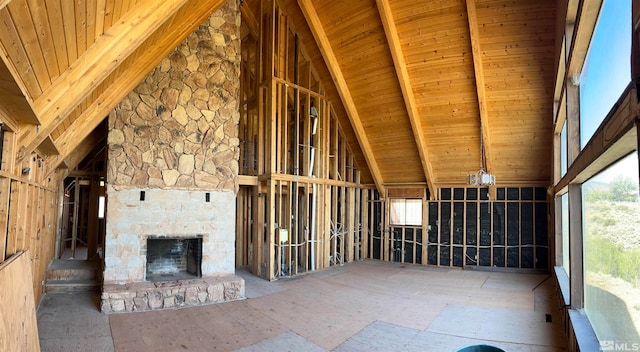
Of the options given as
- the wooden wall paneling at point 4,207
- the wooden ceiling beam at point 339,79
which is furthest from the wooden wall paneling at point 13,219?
the wooden ceiling beam at point 339,79

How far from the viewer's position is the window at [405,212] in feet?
34.0

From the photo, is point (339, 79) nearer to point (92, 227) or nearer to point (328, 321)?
point (328, 321)

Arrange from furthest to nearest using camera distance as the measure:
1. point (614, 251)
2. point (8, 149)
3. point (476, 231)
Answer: point (476, 231)
point (8, 149)
point (614, 251)

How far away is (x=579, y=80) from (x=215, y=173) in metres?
5.80

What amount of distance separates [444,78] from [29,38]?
22.6ft

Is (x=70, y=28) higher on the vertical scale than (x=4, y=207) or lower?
higher

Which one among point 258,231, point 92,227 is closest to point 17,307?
point 258,231

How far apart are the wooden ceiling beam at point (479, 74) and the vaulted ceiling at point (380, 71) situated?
2cm

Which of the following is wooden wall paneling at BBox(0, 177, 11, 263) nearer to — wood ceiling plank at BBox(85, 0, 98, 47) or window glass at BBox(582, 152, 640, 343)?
wood ceiling plank at BBox(85, 0, 98, 47)

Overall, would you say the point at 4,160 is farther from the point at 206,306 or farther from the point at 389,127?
the point at 389,127

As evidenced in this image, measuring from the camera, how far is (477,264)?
31.2 feet

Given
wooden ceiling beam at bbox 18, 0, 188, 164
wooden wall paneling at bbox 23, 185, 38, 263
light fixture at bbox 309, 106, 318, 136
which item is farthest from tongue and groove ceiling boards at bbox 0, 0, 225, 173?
light fixture at bbox 309, 106, 318, 136

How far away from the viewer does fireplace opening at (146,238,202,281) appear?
22.0 feet

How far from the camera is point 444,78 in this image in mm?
7289
